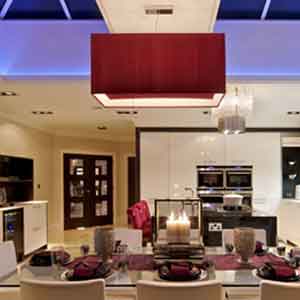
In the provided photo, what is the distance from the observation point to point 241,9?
4.91 meters

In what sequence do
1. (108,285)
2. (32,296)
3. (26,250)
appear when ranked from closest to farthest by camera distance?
(32,296)
(108,285)
(26,250)

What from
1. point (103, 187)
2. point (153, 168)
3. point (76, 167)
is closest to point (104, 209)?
point (103, 187)

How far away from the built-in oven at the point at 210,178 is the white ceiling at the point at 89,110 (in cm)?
95

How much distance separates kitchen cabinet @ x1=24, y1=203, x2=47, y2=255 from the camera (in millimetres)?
7379

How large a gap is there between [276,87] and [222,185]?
3.71m

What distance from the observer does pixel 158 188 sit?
8.64 metres

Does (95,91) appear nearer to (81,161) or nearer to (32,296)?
(32,296)

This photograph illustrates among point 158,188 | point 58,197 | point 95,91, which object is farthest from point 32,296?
point 58,197

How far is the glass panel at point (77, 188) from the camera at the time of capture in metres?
11.5

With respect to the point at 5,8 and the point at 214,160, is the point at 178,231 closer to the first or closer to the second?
the point at 5,8

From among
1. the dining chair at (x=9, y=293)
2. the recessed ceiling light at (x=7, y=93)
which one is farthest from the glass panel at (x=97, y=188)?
the dining chair at (x=9, y=293)

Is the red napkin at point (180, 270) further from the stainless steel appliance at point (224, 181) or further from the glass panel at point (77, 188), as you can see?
the glass panel at point (77, 188)

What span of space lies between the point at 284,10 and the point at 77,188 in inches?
318

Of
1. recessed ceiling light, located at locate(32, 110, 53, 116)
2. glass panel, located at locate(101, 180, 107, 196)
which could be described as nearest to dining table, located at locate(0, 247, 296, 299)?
recessed ceiling light, located at locate(32, 110, 53, 116)
